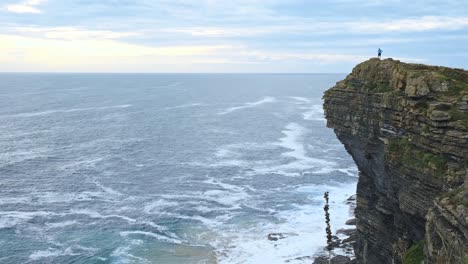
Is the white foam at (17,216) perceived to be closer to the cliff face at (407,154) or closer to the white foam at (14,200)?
the white foam at (14,200)

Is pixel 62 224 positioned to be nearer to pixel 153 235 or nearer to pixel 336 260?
pixel 153 235

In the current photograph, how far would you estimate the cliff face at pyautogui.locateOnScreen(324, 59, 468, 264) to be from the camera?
93.2 ft

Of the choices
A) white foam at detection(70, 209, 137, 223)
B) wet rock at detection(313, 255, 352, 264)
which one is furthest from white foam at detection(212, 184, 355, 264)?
white foam at detection(70, 209, 137, 223)

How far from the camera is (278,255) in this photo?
6059 cm

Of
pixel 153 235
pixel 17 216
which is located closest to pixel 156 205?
pixel 153 235

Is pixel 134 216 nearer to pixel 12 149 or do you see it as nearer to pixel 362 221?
pixel 362 221

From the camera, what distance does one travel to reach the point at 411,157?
37812 millimetres

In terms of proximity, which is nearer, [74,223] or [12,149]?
[74,223]

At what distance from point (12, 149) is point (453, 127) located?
107859 mm

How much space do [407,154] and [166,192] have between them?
184ft

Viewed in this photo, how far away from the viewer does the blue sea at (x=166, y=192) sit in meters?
63.2

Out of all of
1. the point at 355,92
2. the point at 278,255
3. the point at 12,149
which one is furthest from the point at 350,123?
the point at 12,149

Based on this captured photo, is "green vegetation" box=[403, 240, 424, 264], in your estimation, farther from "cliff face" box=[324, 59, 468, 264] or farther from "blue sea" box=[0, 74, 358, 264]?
"blue sea" box=[0, 74, 358, 264]

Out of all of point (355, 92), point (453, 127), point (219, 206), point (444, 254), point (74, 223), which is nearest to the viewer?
point (444, 254)
